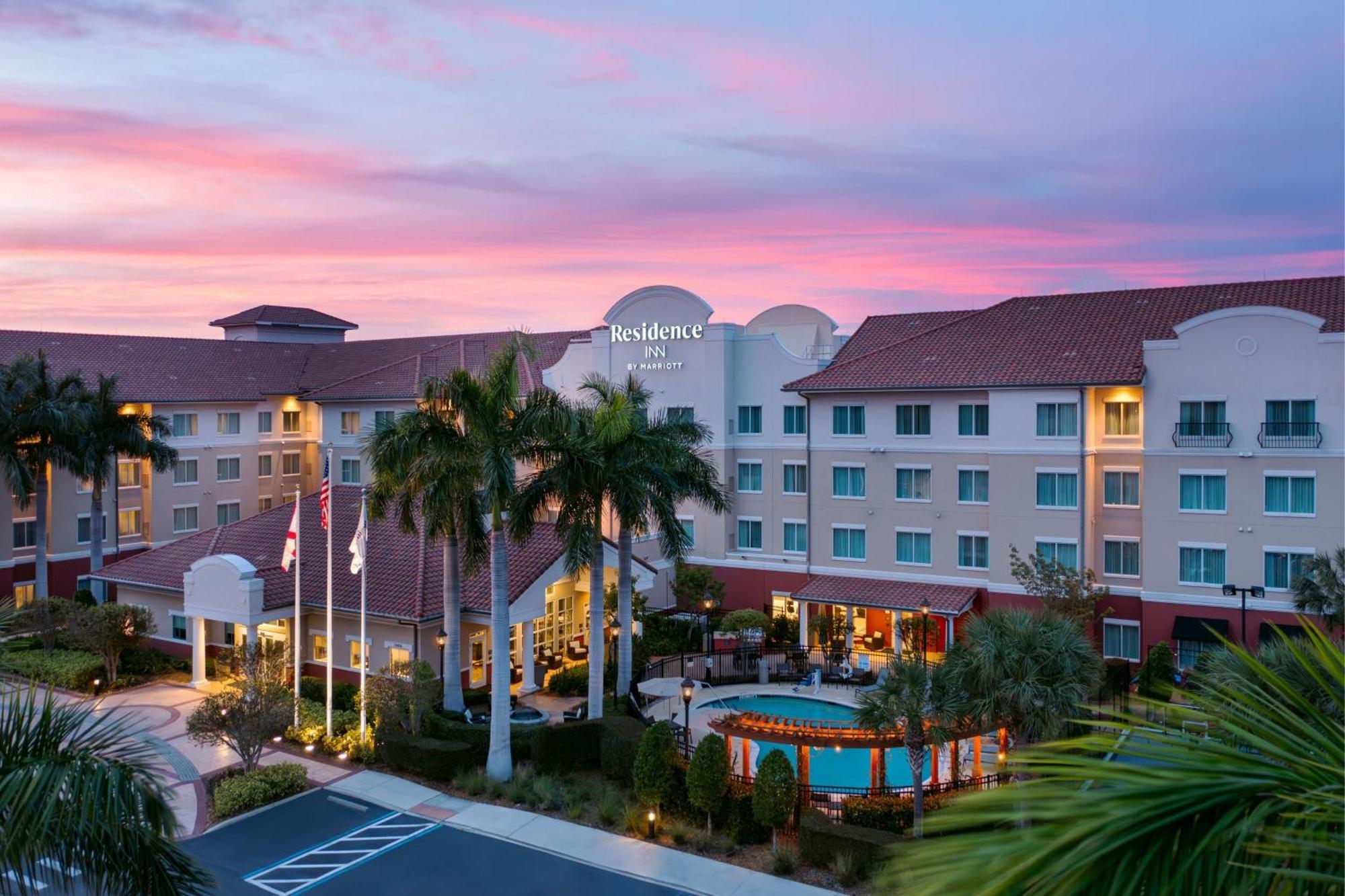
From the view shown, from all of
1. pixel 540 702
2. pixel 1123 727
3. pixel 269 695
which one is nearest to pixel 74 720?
pixel 1123 727

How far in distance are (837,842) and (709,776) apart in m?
3.14

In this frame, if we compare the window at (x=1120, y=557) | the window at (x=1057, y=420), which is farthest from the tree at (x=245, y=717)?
the window at (x=1120, y=557)

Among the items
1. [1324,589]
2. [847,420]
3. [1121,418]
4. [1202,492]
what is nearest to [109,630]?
[847,420]

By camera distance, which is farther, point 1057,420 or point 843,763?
point 1057,420

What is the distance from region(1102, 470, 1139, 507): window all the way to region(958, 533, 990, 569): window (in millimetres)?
4668

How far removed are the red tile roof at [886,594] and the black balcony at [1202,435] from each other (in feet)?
30.4

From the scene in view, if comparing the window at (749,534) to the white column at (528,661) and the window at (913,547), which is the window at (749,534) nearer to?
the window at (913,547)

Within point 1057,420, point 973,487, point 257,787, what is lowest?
point 257,787

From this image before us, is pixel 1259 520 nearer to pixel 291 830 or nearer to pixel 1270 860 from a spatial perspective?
pixel 291 830

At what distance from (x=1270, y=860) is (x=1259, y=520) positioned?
3627 centimetres

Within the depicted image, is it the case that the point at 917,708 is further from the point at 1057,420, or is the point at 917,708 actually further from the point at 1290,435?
the point at 1290,435

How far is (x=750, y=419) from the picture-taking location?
45.4 meters

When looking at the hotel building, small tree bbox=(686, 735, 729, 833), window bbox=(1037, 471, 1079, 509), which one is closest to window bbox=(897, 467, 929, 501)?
the hotel building

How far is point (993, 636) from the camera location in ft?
66.3
